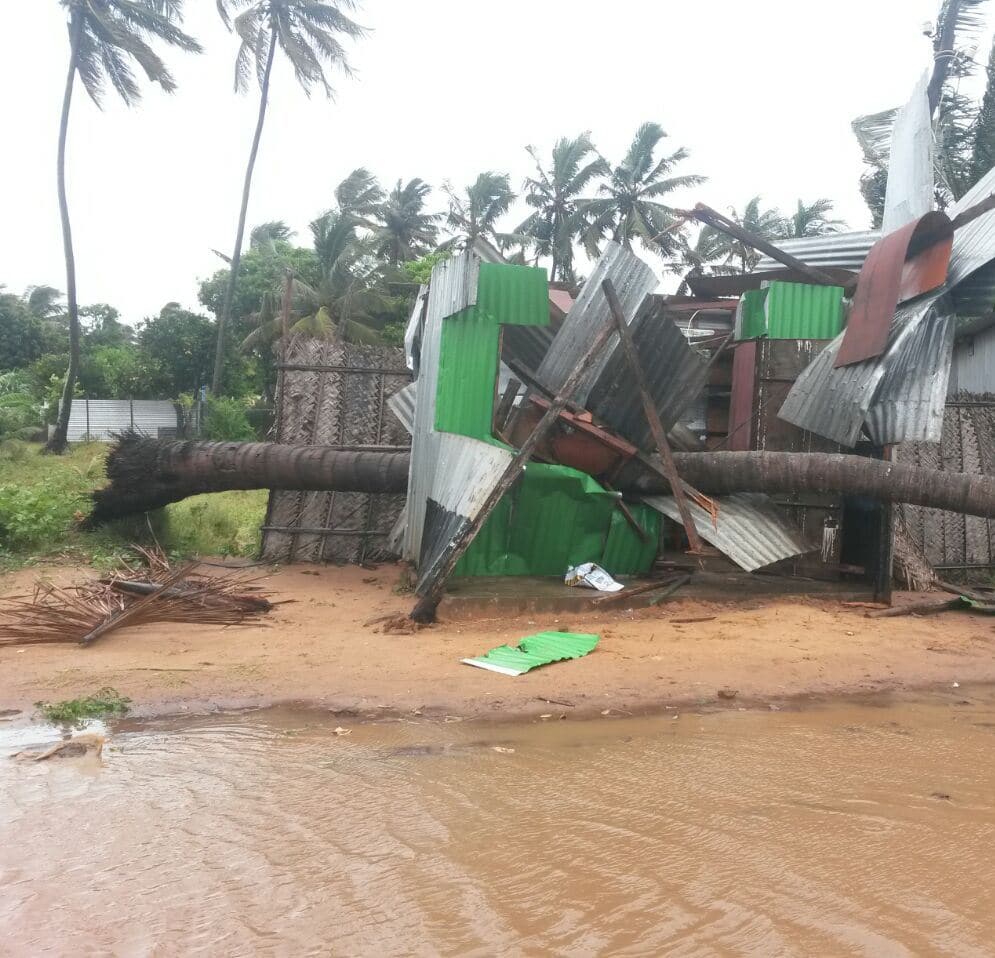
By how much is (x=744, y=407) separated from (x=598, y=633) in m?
4.33

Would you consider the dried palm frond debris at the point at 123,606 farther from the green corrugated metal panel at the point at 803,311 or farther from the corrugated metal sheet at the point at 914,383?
the corrugated metal sheet at the point at 914,383

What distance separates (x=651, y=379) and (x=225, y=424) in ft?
55.7

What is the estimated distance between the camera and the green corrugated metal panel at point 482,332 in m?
8.00

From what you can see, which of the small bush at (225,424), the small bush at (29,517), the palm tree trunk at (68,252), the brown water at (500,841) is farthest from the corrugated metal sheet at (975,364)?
the palm tree trunk at (68,252)

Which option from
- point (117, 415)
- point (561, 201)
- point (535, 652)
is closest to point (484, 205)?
point (561, 201)

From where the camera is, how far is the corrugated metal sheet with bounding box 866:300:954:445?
805 cm

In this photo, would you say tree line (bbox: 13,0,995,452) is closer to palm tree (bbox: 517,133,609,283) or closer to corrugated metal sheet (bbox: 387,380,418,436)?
palm tree (bbox: 517,133,609,283)

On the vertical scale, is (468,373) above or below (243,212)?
below

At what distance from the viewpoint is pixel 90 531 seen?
1011 cm

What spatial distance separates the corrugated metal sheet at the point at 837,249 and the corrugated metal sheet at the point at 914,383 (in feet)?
6.98

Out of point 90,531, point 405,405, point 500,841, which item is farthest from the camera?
point 90,531

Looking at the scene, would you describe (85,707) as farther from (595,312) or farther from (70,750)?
(595,312)

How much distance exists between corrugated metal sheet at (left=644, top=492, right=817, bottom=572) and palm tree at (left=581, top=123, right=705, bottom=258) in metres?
23.9

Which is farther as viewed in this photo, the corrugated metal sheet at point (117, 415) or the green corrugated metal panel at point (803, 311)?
the corrugated metal sheet at point (117, 415)
